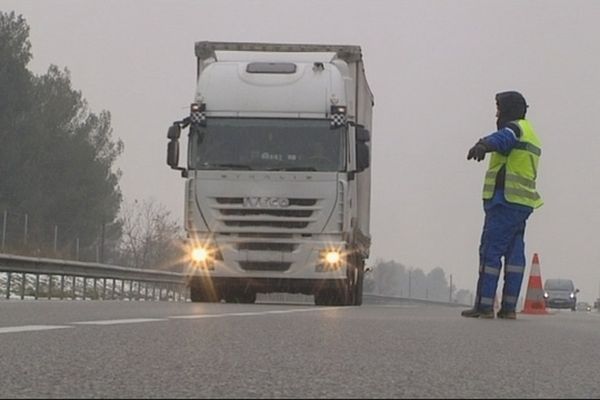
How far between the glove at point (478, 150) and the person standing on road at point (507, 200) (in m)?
0.04

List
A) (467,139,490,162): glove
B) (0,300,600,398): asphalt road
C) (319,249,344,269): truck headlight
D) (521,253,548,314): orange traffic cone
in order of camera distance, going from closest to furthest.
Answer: (0,300,600,398): asphalt road
(467,139,490,162): glove
(521,253,548,314): orange traffic cone
(319,249,344,269): truck headlight

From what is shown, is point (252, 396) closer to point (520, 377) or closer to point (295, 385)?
point (295, 385)

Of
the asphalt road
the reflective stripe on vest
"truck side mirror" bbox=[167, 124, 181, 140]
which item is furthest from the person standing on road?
"truck side mirror" bbox=[167, 124, 181, 140]

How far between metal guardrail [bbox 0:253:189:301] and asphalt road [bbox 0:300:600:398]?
1121cm

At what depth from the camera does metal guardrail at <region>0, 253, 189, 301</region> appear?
62.5 ft

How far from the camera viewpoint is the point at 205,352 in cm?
510

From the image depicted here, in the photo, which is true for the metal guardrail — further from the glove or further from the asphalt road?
the asphalt road

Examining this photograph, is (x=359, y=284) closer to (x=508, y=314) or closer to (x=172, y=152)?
(x=172, y=152)

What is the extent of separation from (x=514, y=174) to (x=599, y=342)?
3.93 metres

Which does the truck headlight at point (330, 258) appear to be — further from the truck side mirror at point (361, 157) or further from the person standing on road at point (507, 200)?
the person standing on road at point (507, 200)

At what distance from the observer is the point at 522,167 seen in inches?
427

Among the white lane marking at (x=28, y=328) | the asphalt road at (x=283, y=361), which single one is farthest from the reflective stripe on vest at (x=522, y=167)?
the white lane marking at (x=28, y=328)

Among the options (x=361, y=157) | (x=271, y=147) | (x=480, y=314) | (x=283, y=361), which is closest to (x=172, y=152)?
(x=271, y=147)

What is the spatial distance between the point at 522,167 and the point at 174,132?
294 inches
